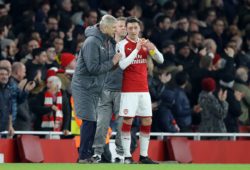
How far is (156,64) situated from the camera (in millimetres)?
25203

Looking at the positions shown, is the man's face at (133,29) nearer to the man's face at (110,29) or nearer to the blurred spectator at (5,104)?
the man's face at (110,29)

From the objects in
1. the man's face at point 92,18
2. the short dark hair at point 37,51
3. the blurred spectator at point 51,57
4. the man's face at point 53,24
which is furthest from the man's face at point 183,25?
the short dark hair at point 37,51

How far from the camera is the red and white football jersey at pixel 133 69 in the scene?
19.2 metres

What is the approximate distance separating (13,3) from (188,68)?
4.35 m

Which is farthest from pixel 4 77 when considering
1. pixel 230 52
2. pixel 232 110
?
pixel 230 52

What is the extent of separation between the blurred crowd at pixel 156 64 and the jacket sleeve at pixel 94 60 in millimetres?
1594

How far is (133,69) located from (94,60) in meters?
0.65

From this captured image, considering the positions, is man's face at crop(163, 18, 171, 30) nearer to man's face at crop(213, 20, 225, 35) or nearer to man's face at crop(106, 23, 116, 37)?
man's face at crop(213, 20, 225, 35)

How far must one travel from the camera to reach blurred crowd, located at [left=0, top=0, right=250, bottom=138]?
21.9 metres

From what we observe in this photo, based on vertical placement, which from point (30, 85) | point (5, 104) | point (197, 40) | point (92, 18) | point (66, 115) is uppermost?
point (92, 18)

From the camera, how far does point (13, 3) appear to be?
2723 centimetres

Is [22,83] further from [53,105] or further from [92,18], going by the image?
[92,18]

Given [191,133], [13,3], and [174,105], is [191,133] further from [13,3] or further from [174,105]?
[13,3]

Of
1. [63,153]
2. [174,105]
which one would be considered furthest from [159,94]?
[63,153]
